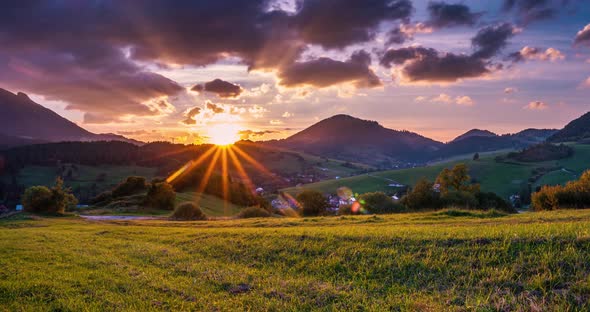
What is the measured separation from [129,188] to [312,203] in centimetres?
6154

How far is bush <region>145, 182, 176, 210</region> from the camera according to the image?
74.1 metres

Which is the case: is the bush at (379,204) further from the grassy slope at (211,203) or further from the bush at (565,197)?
the grassy slope at (211,203)

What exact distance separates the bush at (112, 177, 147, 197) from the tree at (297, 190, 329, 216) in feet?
190

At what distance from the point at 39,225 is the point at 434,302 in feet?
144

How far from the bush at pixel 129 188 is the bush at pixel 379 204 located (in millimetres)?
72299

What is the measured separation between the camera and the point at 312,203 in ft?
209

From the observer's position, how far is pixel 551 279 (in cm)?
756

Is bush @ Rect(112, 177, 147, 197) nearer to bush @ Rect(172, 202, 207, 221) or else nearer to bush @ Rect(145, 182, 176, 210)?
bush @ Rect(145, 182, 176, 210)

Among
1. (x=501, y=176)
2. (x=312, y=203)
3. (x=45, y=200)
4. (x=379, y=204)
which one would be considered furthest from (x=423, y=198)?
(x=501, y=176)

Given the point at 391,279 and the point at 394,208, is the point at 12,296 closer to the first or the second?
the point at 391,279

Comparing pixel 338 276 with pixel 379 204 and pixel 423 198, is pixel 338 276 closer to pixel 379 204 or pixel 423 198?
pixel 379 204

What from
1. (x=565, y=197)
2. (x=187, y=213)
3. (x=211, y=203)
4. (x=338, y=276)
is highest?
(x=338, y=276)

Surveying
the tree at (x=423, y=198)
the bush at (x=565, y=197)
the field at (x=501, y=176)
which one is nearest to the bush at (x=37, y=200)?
the tree at (x=423, y=198)

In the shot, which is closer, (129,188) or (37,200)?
(37,200)
